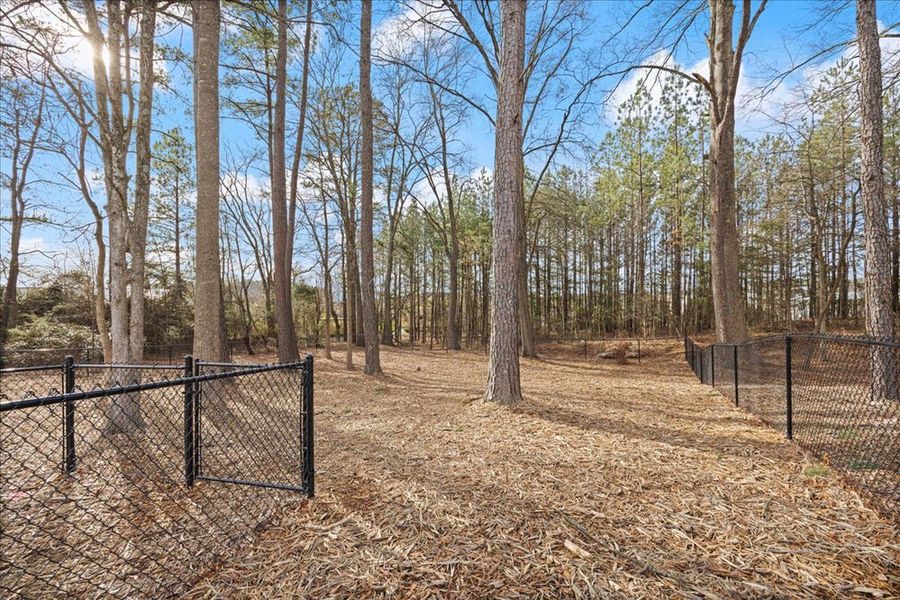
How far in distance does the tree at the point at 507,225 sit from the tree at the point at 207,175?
3879 mm

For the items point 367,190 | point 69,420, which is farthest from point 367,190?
point 69,420

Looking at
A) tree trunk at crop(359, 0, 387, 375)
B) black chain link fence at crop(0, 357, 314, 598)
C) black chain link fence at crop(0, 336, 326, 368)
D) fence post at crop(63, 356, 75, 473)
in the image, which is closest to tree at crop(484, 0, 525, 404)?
black chain link fence at crop(0, 357, 314, 598)

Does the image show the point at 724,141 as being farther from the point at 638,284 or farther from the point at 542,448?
the point at 638,284

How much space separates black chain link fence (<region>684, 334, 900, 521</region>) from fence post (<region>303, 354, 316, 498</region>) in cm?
353

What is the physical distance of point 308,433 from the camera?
108 inches

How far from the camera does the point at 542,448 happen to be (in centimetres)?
362

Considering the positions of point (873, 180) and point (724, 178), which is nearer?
point (873, 180)

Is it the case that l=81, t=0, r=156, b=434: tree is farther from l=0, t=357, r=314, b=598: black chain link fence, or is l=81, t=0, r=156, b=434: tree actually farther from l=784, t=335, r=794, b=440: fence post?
l=784, t=335, r=794, b=440: fence post

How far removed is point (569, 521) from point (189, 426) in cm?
262

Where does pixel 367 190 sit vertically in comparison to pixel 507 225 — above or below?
above

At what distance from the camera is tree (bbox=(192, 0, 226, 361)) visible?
5.25 metres

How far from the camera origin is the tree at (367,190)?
8.74 metres

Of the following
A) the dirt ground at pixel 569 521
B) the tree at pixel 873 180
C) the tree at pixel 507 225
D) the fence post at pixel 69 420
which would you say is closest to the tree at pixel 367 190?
the tree at pixel 507 225

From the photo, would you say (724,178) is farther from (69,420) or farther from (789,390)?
(69,420)
